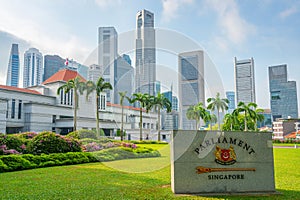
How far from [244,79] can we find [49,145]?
90644 millimetres

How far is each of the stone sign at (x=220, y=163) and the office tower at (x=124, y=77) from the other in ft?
10.9

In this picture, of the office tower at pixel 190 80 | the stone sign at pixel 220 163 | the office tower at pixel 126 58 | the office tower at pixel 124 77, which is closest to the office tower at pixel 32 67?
the office tower at pixel 124 77

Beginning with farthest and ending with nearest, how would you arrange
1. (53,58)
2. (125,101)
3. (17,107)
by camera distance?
1. (53,58)
2. (17,107)
3. (125,101)

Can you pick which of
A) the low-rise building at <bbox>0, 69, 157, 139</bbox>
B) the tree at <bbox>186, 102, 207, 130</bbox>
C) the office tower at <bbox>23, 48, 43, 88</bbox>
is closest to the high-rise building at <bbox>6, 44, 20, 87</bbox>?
the office tower at <bbox>23, 48, 43, 88</bbox>

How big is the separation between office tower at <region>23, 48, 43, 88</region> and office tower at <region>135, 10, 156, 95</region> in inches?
7236

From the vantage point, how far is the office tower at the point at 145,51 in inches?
339

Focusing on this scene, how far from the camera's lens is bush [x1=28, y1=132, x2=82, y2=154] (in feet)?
50.9

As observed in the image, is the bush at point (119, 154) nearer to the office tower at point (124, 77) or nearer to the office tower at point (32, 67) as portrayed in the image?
the office tower at point (124, 77)

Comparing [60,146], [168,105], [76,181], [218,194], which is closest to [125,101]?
[168,105]

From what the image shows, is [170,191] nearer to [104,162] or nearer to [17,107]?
[104,162]

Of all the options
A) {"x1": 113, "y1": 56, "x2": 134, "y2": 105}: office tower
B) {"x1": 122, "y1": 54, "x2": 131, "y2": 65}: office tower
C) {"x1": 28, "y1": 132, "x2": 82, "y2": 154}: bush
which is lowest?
{"x1": 28, "y1": 132, "x2": 82, "y2": 154}: bush

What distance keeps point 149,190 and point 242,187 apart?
2.66 m

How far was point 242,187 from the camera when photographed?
7.48 metres

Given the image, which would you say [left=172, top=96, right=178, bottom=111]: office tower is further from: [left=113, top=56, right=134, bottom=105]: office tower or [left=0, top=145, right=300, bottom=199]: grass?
[left=0, top=145, right=300, bottom=199]: grass
